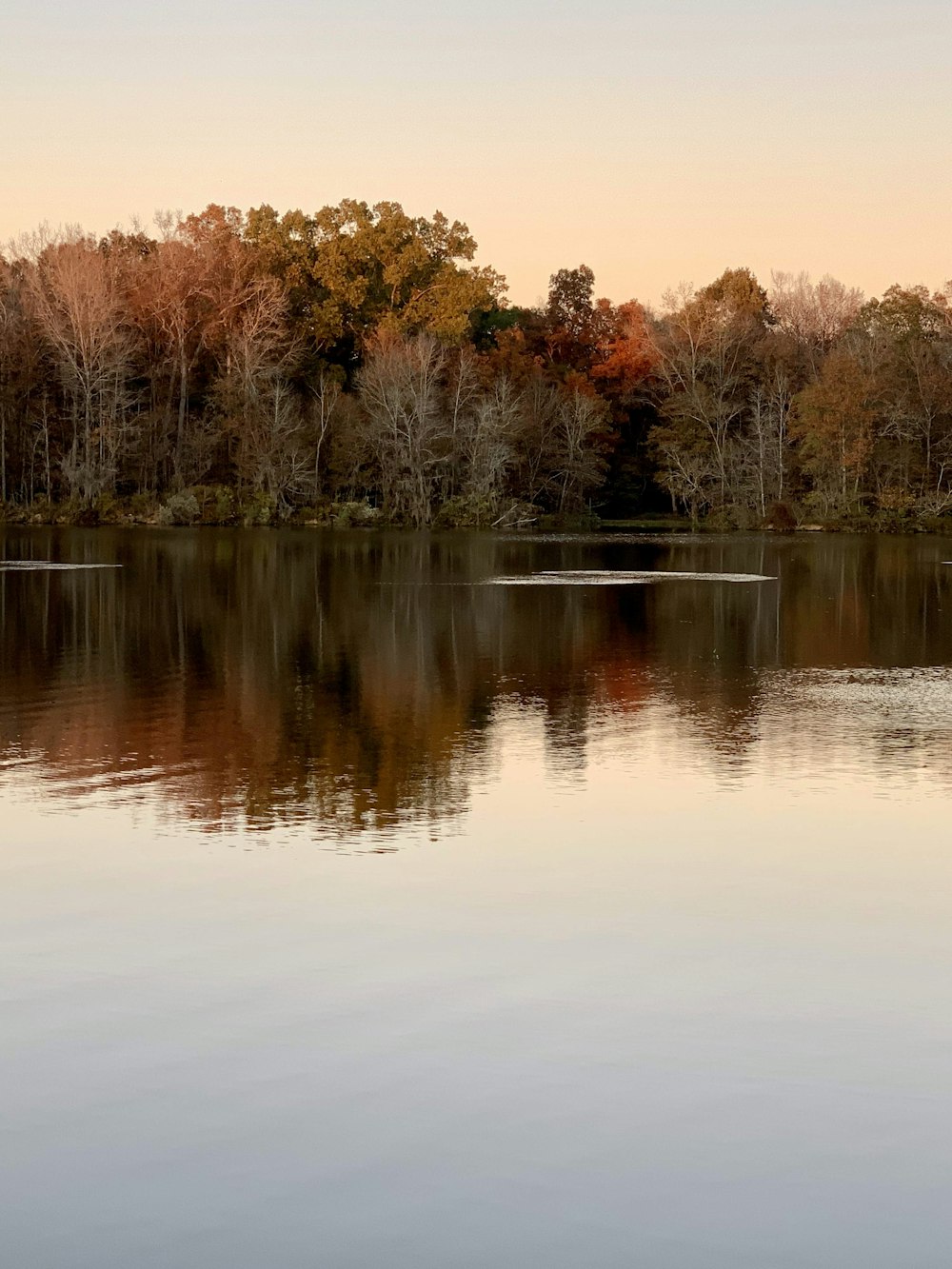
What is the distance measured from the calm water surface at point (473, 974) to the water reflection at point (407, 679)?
0.11 m

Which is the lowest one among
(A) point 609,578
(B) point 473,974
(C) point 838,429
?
(B) point 473,974

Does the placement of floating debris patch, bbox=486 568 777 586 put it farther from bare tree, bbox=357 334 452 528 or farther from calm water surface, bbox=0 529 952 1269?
bare tree, bbox=357 334 452 528

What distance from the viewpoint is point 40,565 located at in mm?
42156

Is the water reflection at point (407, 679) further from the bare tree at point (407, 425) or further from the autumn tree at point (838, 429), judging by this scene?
the autumn tree at point (838, 429)

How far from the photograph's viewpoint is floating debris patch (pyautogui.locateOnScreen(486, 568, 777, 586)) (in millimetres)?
38062

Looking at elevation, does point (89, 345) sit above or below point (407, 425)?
above

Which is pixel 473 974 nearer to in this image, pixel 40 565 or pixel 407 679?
pixel 407 679

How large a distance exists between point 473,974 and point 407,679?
11952mm

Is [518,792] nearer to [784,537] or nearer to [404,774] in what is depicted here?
[404,774]

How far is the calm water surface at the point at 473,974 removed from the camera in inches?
221

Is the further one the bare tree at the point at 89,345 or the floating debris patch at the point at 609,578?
the bare tree at the point at 89,345

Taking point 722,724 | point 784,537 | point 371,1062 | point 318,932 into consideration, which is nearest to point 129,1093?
point 371,1062

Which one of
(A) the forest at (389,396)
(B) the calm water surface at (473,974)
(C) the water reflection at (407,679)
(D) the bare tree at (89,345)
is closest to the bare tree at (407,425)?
(A) the forest at (389,396)

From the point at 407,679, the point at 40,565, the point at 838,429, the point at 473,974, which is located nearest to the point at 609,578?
the point at 40,565
